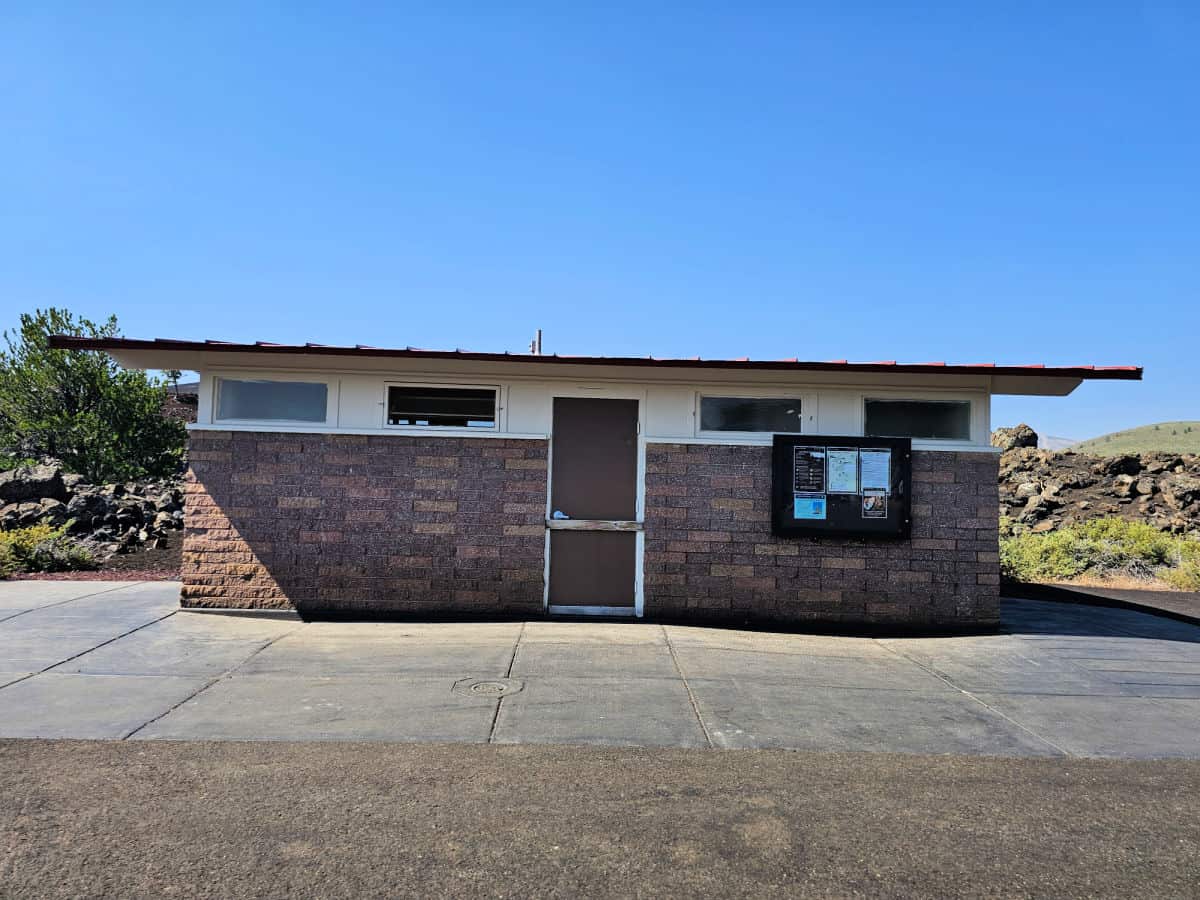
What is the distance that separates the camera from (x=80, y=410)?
2227cm

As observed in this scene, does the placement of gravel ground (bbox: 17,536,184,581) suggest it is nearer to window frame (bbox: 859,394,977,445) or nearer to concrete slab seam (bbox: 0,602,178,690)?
concrete slab seam (bbox: 0,602,178,690)

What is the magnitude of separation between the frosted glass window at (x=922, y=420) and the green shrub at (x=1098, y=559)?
23.2 ft

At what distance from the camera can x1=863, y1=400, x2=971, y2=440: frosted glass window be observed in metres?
9.14

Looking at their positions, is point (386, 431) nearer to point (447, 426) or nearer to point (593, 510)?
point (447, 426)

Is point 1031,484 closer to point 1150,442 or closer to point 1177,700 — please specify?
point 1177,700

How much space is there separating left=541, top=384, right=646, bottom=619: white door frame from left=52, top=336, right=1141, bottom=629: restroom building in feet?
0.07

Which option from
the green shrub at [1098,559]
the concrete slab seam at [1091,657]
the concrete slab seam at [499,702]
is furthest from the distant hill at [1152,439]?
the concrete slab seam at [499,702]

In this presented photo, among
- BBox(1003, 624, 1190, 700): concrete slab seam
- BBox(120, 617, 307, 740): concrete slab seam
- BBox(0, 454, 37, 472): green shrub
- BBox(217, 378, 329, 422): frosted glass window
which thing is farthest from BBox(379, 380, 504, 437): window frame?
BBox(0, 454, 37, 472): green shrub

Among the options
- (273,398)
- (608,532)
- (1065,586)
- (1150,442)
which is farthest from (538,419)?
(1150,442)

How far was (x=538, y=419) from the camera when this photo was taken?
29.7 ft

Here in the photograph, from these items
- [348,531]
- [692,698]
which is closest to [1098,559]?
[692,698]

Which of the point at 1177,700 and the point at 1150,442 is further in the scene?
the point at 1150,442

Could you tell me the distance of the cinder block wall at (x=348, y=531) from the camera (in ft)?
29.1

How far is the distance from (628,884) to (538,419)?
6.17 m
